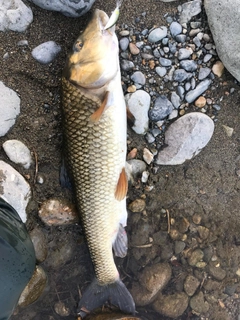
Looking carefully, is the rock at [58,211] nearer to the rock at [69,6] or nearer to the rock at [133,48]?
the rock at [133,48]

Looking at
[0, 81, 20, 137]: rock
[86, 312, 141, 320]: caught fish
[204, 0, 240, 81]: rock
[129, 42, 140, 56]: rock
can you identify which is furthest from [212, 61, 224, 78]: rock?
[86, 312, 141, 320]: caught fish

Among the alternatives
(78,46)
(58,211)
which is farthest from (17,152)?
(78,46)

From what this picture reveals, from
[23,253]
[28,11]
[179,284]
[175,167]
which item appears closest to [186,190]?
[175,167]

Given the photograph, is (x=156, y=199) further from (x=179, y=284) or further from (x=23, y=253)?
(x=23, y=253)

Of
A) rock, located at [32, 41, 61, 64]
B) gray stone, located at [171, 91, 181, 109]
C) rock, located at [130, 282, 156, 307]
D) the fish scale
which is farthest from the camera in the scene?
rock, located at [130, 282, 156, 307]

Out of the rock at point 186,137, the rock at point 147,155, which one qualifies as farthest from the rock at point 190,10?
the rock at point 147,155

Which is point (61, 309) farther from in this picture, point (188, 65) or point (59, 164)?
point (188, 65)

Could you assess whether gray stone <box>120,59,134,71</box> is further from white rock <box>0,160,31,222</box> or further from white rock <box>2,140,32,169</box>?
white rock <box>0,160,31,222</box>
